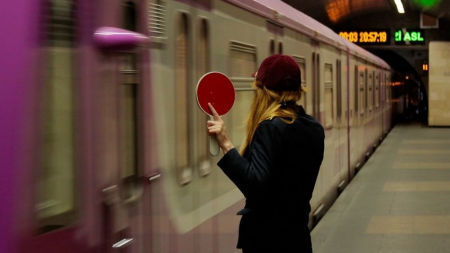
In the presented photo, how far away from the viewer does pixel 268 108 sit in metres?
3.09

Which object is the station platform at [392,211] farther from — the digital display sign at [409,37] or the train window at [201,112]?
the digital display sign at [409,37]

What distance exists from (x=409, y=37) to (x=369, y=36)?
202 cm

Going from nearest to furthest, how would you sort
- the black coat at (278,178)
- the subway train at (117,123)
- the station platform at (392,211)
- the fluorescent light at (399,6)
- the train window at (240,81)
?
1. the subway train at (117,123)
2. the black coat at (278,178)
3. the train window at (240,81)
4. the station platform at (392,211)
5. the fluorescent light at (399,6)

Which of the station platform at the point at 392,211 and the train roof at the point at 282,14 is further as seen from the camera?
the station platform at the point at 392,211

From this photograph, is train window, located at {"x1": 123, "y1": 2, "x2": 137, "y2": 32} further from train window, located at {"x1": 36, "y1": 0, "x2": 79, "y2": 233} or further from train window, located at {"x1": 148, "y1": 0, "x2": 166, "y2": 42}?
train window, located at {"x1": 36, "y1": 0, "x2": 79, "y2": 233}

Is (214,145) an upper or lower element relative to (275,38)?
lower

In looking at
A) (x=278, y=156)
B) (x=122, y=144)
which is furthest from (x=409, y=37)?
(x=122, y=144)

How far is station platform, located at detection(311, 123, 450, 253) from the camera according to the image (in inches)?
315

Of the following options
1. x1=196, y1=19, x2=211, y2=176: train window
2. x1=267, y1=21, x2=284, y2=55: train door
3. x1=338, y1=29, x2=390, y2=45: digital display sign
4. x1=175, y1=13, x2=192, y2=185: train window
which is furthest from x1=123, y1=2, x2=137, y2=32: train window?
x1=338, y1=29, x2=390, y2=45: digital display sign

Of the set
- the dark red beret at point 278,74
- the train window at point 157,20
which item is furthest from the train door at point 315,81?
the dark red beret at point 278,74

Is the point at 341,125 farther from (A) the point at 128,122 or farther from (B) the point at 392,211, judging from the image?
Answer: (A) the point at 128,122

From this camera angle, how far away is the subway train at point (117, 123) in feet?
7.37

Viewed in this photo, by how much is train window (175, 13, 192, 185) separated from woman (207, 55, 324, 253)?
0.69m

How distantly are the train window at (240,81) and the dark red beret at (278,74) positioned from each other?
65.4 inches
